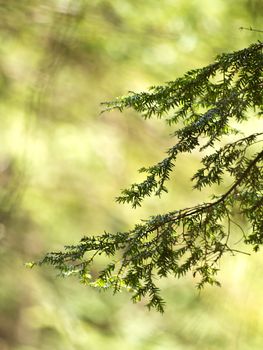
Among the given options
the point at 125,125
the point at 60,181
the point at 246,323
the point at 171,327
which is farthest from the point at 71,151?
the point at 246,323

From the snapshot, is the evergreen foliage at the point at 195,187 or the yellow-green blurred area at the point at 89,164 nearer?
the evergreen foliage at the point at 195,187

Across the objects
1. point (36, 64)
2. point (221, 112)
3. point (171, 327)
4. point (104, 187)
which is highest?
point (36, 64)

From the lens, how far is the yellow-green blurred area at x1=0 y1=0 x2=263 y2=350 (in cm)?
554

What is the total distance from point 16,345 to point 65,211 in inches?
70.4

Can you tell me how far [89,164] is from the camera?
19.9 feet

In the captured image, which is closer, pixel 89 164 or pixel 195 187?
pixel 195 187

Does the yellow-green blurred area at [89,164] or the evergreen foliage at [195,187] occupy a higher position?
the yellow-green blurred area at [89,164]

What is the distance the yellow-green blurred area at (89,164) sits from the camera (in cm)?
554

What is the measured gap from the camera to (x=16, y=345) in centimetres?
600

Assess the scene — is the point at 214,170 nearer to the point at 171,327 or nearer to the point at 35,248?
the point at 171,327

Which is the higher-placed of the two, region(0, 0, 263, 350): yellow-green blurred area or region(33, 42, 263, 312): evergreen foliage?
region(0, 0, 263, 350): yellow-green blurred area

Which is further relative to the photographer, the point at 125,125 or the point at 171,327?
the point at 125,125

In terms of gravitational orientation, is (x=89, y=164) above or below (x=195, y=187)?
above

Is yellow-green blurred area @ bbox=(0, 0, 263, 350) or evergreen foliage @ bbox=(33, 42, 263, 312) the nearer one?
evergreen foliage @ bbox=(33, 42, 263, 312)
